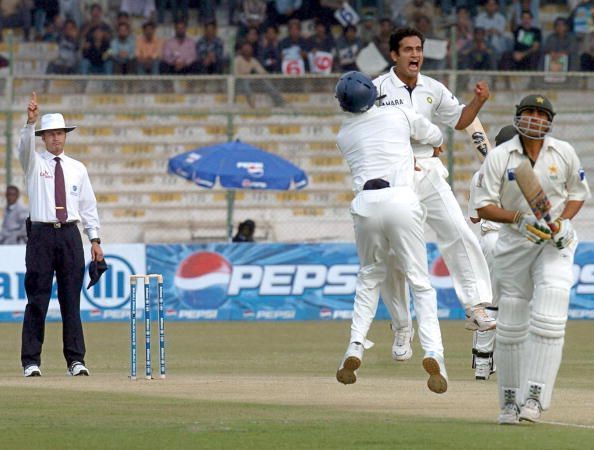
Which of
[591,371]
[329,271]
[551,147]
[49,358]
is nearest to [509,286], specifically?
[551,147]

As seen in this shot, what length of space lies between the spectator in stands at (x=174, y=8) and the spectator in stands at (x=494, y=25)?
5483 mm

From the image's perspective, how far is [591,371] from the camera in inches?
544

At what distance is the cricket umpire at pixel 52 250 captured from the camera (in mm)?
13398

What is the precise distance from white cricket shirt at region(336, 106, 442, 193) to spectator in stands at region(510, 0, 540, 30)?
17.1 metres

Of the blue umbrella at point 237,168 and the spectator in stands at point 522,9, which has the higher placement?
the spectator in stands at point 522,9

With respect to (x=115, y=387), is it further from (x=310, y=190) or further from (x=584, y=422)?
(x=310, y=190)

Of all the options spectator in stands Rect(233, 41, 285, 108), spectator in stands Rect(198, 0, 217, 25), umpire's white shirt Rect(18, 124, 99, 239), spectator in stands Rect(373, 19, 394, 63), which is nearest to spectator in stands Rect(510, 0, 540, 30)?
spectator in stands Rect(373, 19, 394, 63)

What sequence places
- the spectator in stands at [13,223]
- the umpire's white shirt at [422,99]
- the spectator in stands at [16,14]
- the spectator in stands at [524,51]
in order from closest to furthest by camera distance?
the umpire's white shirt at [422,99] < the spectator in stands at [13,223] < the spectator in stands at [524,51] < the spectator in stands at [16,14]

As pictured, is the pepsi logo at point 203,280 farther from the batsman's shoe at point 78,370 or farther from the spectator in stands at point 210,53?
the batsman's shoe at point 78,370

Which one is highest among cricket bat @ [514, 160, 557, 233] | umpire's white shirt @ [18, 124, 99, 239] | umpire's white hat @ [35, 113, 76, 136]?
cricket bat @ [514, 160, 557, 233]

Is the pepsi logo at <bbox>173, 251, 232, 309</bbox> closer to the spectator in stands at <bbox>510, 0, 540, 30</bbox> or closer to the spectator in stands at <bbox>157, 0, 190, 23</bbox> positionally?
the spectator in stands at <bbox>157, 0, 190, 23</bbox>

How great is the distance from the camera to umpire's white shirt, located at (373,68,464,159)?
12.5 meters

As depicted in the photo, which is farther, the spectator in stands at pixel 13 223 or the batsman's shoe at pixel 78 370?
the spectator in stands at pixel 13 223

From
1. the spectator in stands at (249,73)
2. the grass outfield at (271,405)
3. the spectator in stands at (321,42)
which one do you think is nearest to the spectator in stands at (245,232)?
the spectator in stands at (249,73)
